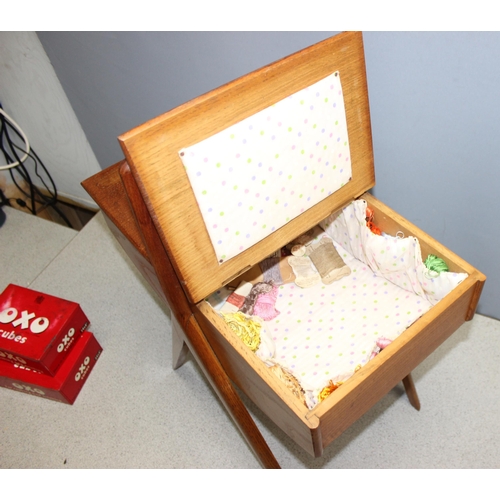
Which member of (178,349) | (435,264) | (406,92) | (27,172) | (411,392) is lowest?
(411,392)

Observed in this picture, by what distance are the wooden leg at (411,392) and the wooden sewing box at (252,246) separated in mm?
359

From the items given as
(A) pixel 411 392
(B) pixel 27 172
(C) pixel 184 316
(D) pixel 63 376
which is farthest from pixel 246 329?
(B) pixel 27 172

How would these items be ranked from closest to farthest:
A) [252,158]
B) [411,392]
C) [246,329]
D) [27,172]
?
[252,158], [246,329], [411,392], [27,172]

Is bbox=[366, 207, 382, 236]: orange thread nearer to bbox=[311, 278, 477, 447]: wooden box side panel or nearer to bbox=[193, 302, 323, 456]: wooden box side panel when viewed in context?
bbox=[311, 278, 477, 447]: wooden box side panel

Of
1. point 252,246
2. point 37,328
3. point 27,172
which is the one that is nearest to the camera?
point 252,246

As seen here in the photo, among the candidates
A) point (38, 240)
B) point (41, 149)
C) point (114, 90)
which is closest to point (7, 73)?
point (41, 149)

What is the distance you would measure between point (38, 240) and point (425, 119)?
5.14ft

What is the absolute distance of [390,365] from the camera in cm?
93

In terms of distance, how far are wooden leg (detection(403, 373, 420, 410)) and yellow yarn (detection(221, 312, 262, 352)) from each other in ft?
1.55

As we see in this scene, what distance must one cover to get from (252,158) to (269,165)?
43 mm

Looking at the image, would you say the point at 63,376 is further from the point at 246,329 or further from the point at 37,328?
the point at 246,329

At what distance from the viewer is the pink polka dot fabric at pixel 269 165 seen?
0.85 meters

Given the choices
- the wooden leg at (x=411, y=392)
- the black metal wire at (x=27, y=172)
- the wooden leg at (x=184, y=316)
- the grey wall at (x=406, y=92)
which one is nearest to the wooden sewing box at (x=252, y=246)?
the wooden leg at (x=184, y=316)

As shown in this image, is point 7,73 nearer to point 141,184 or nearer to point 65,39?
point 65,39
